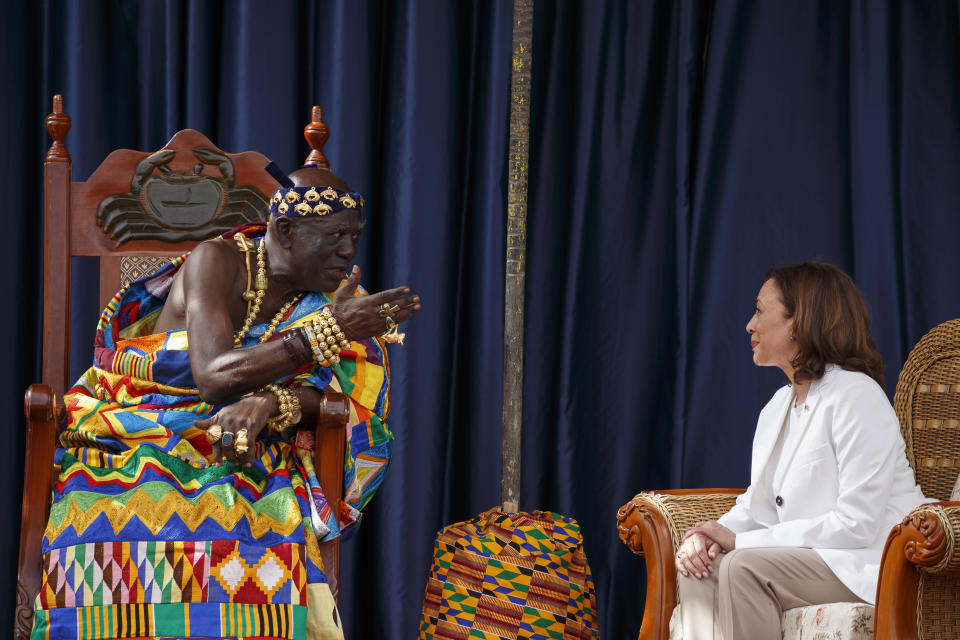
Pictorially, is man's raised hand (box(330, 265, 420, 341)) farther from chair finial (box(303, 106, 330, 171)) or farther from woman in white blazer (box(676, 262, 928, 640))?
woman in white blazer (box(676, 262, 928, 640))

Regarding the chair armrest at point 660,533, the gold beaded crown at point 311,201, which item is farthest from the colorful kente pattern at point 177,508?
the chair armrest at point 660,533

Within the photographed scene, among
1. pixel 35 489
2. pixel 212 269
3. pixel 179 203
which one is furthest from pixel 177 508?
pixel 179 203

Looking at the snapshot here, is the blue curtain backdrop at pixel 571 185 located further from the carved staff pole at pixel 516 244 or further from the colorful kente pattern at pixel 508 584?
the colorful kente pattern at pixel 508 584

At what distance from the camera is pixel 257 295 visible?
2.42m

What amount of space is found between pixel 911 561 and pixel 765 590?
314mm

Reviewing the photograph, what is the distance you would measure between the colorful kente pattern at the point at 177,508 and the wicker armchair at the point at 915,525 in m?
0.67

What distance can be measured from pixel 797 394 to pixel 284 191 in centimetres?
129

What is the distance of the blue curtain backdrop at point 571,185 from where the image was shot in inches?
121

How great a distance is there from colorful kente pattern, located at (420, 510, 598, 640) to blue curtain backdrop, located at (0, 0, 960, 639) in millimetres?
351

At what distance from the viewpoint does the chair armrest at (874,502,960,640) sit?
6.02ft

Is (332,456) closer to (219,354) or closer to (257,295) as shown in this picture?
(219,354)

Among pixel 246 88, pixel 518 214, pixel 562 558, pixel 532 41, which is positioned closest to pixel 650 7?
pixel 532 41

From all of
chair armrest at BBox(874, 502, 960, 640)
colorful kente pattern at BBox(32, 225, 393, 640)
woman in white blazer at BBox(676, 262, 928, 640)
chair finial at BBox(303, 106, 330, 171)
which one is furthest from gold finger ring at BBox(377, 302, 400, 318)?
chair armrest at BBox(874, 502, 960, 640)

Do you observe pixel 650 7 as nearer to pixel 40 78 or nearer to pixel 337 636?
pixel 40 78
